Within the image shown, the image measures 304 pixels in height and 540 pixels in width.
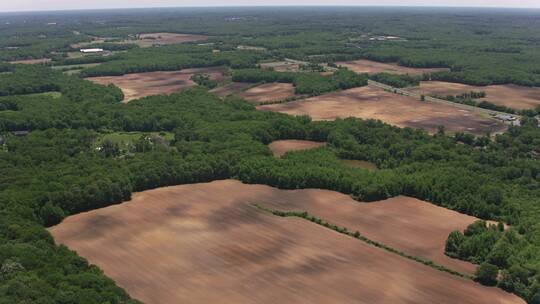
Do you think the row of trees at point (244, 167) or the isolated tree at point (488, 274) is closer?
the isolated tree at point (488, 274)

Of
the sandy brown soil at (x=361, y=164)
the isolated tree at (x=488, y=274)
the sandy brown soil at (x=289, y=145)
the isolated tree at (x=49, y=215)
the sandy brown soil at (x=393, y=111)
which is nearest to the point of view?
the isolated tree at (x=488, y=274)

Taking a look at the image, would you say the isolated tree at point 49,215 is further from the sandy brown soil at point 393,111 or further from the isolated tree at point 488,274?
the sandy brown soil at point 393,111

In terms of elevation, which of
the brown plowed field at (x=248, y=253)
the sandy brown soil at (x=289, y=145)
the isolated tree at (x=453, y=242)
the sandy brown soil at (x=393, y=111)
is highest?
the sandy brown soil at (x=393, y=111)

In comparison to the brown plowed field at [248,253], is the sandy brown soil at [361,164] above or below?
above

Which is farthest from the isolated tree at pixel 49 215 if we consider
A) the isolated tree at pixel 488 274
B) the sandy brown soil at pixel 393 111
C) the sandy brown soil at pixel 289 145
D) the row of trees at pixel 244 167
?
the sandy brown soil at pixel 393 111

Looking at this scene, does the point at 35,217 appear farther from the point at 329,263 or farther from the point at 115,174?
the point at 329,263

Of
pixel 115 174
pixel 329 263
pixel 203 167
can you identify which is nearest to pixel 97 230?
pixel 115 174

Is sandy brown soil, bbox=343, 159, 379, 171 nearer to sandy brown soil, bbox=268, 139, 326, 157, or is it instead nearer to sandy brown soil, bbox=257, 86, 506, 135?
sandy brown soil, bbox=268, 139, 326, 157
